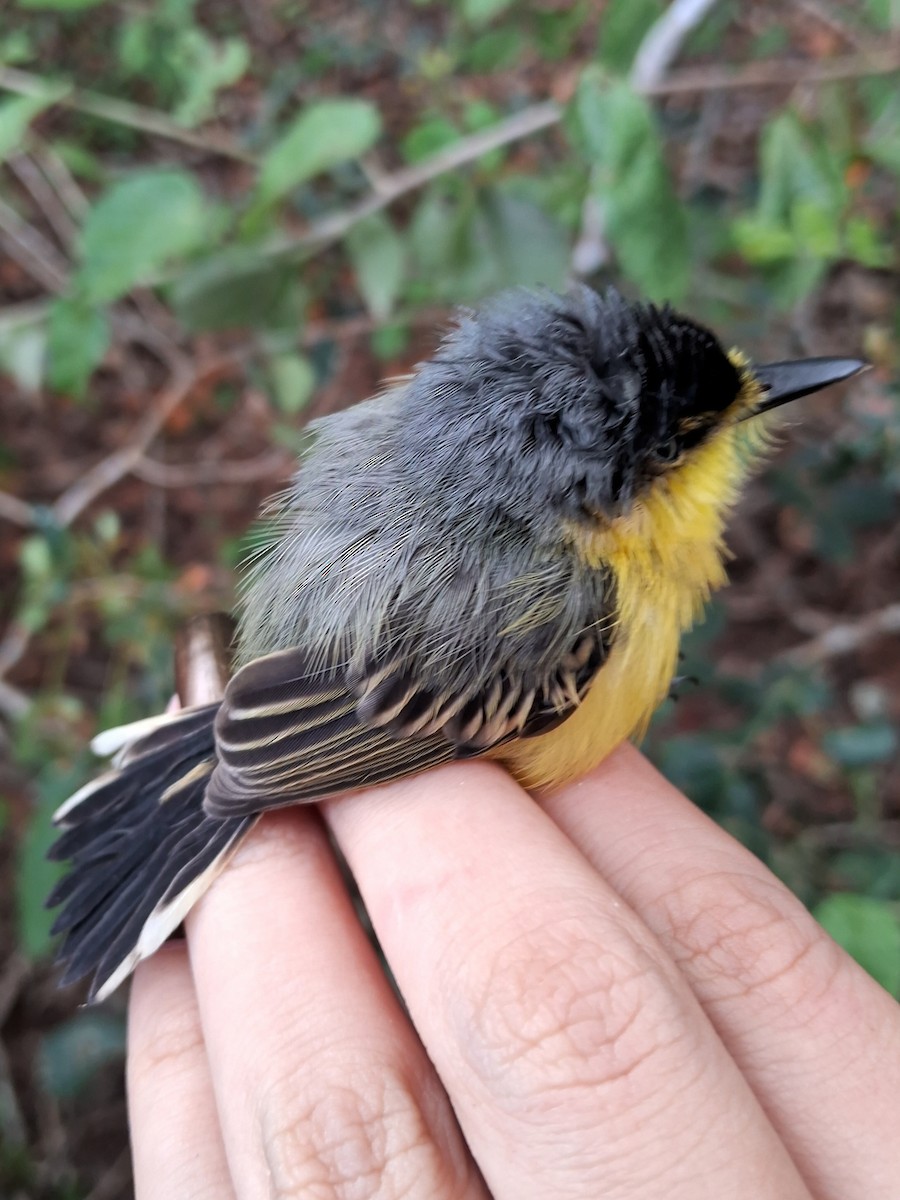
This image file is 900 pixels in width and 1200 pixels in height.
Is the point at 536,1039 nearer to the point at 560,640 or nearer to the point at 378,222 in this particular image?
the point at 560,640

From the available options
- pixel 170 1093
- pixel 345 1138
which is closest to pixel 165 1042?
pixel 170 1093

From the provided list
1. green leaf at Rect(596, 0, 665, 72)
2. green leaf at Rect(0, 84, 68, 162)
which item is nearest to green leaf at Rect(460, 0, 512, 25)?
green leaf at Rect(596, 0, 665, 72)

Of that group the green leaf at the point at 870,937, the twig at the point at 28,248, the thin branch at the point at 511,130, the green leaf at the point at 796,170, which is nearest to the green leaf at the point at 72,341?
the thin branch at the point at 511,130

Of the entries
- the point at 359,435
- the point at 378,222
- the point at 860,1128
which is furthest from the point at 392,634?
the point at 378,222

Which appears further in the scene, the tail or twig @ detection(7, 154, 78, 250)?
twig @ detection(7, 154, 78, 250)

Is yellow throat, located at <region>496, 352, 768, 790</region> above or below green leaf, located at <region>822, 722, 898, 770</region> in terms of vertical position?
above

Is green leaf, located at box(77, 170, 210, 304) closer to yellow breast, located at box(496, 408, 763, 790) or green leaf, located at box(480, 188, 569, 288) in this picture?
green leaf, located at box(480, 188, 569, 288)
